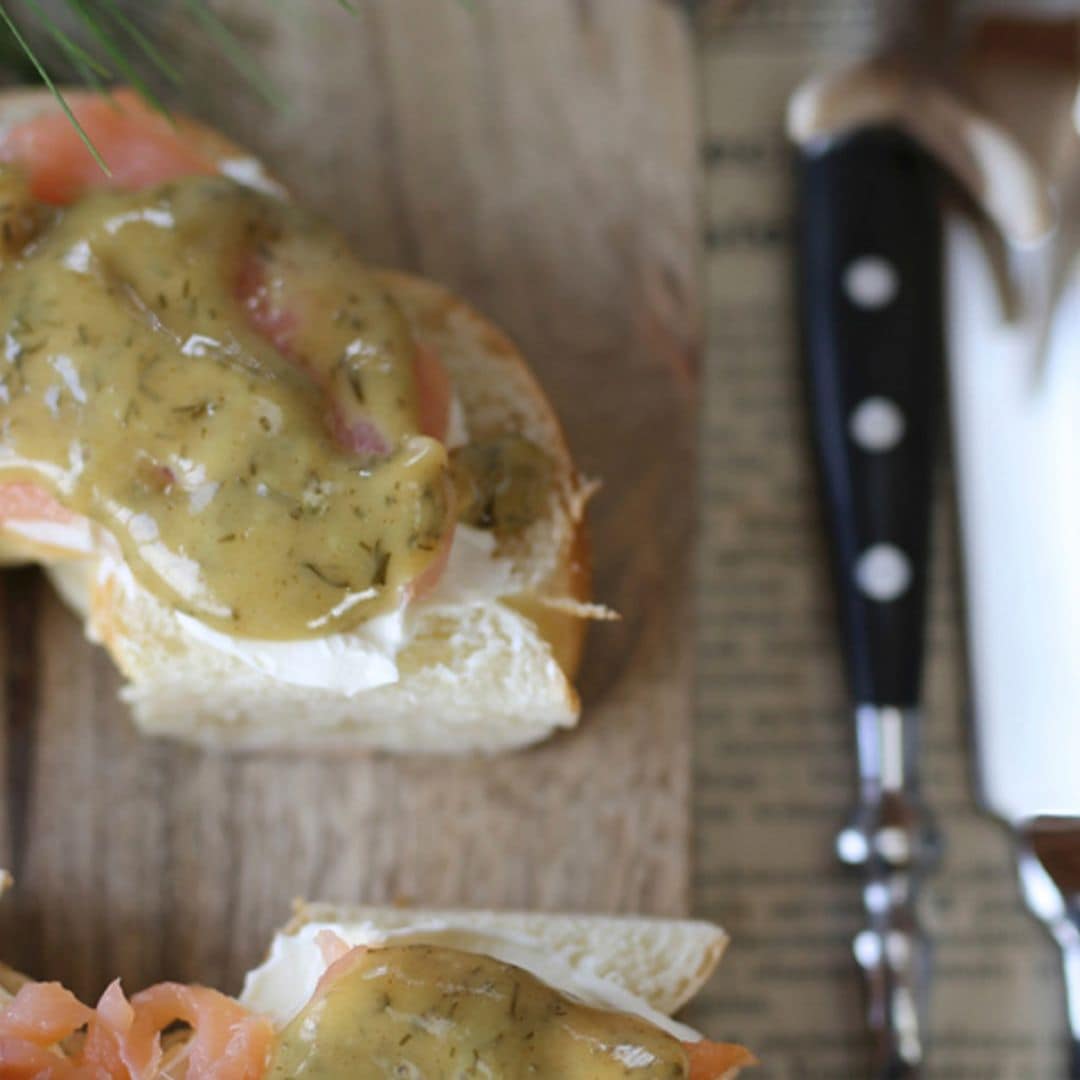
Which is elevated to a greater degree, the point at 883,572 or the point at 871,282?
the point at 871,282

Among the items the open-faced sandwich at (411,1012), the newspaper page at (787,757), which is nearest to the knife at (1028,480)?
the newspaper page at (787,757)

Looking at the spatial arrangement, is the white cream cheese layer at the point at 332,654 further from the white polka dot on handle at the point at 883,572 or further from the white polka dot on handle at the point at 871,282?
the white polka dot on handle at the point at 871,282

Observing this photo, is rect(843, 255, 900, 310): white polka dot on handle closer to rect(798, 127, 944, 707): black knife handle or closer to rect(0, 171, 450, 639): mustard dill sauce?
rect(798, 127, 944, 707): black knife handle

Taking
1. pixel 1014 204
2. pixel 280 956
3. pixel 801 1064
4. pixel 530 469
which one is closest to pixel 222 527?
pixel 530 469

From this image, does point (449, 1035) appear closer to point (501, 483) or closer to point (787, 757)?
point (501, 483)

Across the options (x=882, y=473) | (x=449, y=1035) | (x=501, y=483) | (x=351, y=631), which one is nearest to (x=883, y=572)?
(x=882, y=473)

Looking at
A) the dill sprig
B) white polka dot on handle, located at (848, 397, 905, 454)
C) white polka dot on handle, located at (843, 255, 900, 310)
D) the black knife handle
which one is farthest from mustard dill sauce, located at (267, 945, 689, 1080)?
the dill sprig

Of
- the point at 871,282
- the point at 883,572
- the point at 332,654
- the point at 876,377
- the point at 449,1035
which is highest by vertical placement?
the point at 871,282
